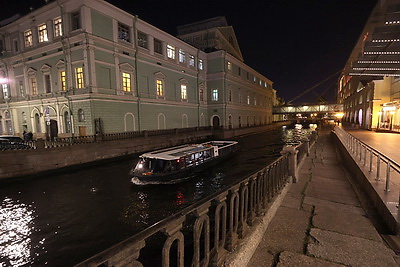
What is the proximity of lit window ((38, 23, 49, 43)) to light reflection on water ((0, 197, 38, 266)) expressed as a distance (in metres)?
21.2

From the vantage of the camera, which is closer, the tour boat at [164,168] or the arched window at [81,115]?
the tour boat at [164,168]

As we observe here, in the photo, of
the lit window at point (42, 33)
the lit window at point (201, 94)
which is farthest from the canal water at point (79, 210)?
the lit window at point (201, 94)

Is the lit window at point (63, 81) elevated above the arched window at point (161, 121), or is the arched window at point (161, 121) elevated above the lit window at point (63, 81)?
the lit window at point (63, 81)

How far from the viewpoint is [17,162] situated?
1312cm

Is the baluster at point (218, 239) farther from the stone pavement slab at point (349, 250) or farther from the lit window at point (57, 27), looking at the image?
the lit window at point (57, 27)

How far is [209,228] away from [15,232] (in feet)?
25.4

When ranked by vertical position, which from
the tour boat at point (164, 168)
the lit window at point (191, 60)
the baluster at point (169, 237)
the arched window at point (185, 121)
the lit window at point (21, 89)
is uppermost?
the lit window at point (191, 60)

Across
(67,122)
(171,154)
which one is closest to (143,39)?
(67,122)

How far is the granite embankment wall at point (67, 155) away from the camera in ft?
42.5

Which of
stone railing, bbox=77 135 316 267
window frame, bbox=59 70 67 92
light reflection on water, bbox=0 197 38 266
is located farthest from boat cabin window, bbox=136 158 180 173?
window frame, bbox=59 70 67 92

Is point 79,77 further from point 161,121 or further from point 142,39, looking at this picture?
point 161,121

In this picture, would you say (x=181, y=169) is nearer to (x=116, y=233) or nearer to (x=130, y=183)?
(x=130, y=183)

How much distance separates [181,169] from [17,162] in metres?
11.1

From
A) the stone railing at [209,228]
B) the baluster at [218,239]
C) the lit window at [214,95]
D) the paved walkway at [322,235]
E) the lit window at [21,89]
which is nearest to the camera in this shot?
the stone railing at [209,228]
